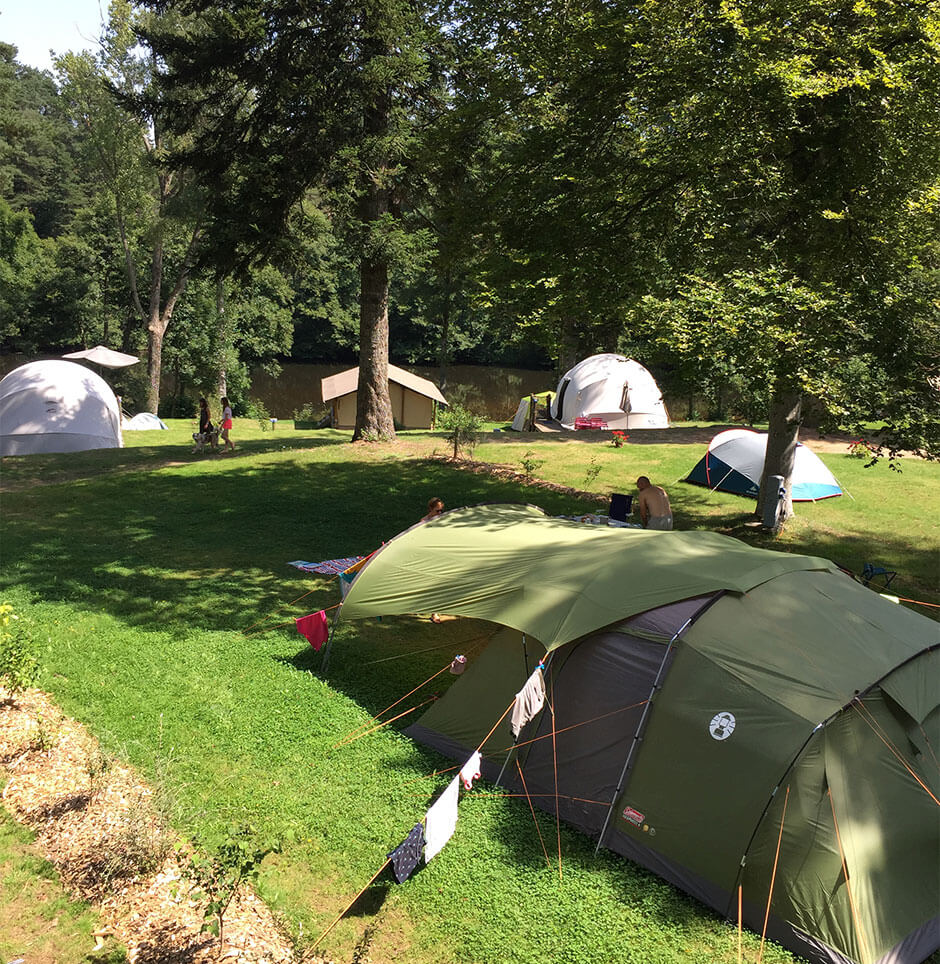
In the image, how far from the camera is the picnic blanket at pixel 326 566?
397 inches

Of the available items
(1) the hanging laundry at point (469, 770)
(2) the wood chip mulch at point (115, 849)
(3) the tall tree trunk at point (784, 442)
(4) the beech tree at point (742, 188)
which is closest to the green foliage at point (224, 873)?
(2) the wood chip mulch at point (115, 849)

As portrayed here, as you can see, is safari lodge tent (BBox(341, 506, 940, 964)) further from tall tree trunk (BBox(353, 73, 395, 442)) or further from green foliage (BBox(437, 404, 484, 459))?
tall tree trunk (BBox(353, 73, 395, 442))

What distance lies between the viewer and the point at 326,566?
10250 mm

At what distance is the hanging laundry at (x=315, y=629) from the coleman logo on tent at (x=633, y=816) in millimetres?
3543

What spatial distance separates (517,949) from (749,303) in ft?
23.3

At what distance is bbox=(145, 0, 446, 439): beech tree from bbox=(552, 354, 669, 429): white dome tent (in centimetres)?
1090

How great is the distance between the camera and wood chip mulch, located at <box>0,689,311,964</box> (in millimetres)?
4262

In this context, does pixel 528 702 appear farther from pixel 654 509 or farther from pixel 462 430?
pixel 462 430

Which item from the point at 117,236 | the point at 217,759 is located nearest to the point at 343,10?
the point at 217,759

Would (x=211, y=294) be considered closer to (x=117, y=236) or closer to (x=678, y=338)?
(x=117, y=236)

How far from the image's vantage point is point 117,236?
3500 centimetres

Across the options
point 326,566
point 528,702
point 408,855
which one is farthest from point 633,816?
point 326,566

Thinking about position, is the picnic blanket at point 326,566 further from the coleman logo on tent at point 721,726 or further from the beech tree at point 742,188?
the coleman logo on tent at point 721,726

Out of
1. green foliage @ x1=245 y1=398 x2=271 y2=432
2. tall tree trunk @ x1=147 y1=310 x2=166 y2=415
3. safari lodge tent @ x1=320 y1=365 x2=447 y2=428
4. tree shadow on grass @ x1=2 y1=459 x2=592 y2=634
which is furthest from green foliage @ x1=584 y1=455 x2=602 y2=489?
tall tree trunk @ x1=147 y1=310 x2=166 y2=415
